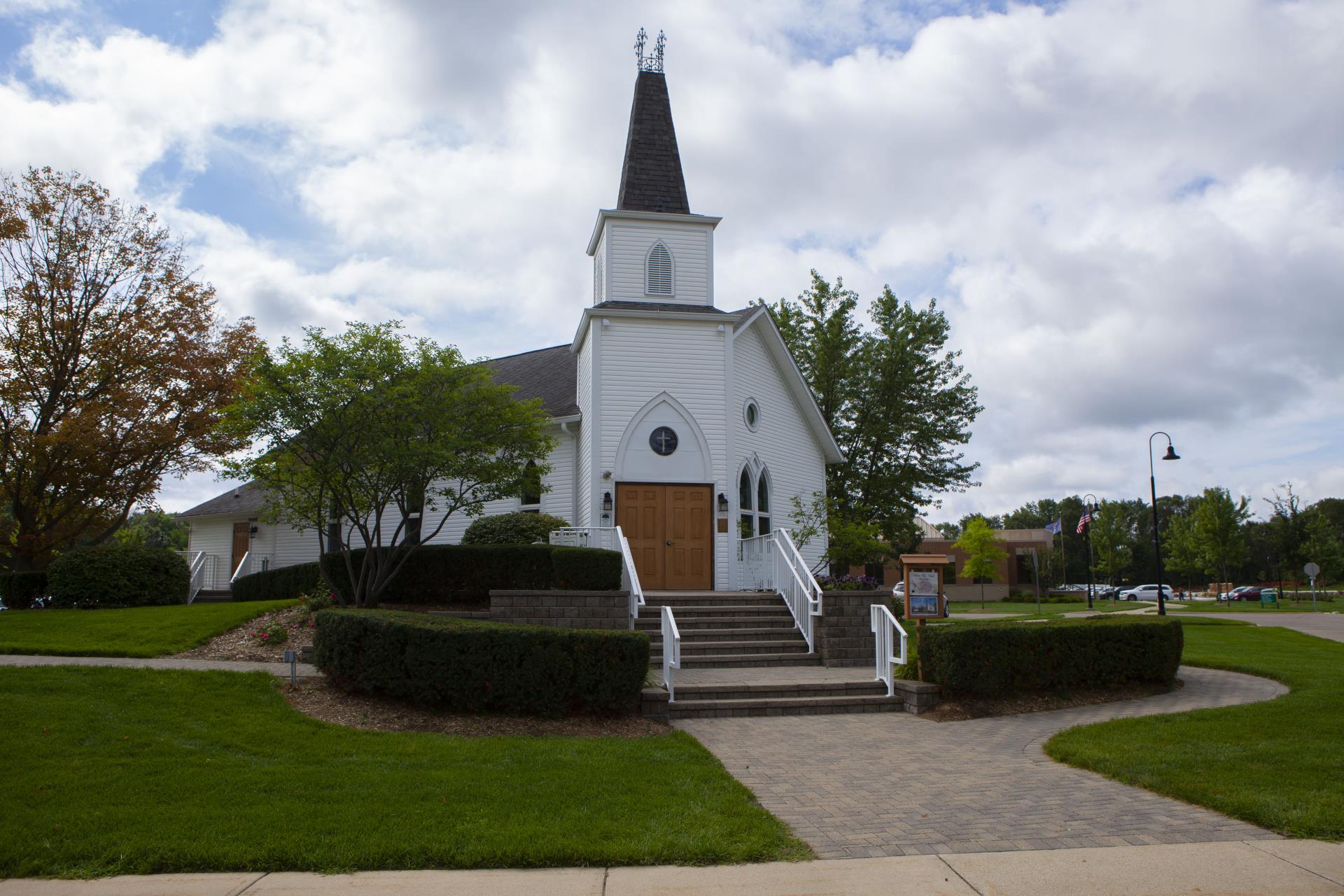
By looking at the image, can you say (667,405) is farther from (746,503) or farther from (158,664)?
(158,664)

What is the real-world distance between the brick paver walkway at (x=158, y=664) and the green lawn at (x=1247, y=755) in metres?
8.54

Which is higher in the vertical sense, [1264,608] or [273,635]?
[273,635]

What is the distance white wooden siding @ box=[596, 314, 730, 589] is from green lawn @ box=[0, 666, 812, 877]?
9.73 meters

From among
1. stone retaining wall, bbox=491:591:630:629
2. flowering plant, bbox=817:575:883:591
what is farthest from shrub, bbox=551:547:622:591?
flowering plant, bbox=817:575:883:591

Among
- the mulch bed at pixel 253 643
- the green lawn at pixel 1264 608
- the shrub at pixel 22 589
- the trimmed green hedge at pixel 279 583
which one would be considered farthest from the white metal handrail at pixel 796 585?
the green lawn at pixel 1264 608

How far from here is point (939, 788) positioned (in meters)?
7.03

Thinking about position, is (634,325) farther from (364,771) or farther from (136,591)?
(364,771)

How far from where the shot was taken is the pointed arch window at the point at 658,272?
19.5m

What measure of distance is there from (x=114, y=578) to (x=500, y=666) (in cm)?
1203

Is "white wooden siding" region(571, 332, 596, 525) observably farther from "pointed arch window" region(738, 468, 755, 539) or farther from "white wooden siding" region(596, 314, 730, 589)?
"pointed arch window" region(738, 468, 755, 539)

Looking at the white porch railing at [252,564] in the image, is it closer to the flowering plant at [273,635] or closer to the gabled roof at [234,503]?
the gabled roof at [234,503]

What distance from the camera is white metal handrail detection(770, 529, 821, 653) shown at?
13.7 meters

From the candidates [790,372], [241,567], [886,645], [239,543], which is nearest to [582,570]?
[886,645]

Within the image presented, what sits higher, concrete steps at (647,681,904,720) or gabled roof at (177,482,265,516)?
gabled roof at (177,482,265,516)
